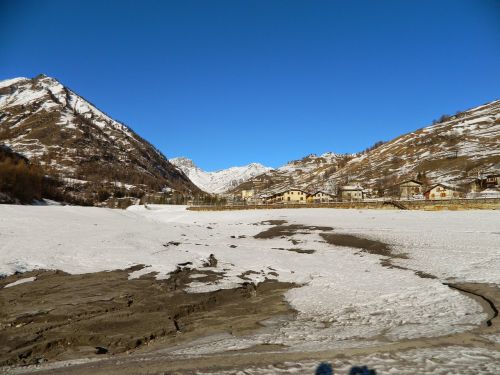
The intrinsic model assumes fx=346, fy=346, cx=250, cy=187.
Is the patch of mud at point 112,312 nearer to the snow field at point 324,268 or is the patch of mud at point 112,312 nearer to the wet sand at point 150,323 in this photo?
the wet sand at point 150,323

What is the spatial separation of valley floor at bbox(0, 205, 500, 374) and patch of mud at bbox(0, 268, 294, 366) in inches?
2.1

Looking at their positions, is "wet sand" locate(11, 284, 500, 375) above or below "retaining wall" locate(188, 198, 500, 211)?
below

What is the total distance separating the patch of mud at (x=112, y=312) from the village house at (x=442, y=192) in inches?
4756

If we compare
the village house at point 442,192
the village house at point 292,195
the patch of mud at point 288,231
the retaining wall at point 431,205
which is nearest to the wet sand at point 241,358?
the patch of mud at point 288,231

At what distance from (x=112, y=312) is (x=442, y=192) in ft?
431

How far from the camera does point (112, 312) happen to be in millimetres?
13844

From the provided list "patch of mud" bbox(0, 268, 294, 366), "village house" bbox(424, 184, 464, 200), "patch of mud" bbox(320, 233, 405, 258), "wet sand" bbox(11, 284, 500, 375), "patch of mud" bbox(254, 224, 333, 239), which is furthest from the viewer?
"village house" bbox(424, 184, 464, 200)

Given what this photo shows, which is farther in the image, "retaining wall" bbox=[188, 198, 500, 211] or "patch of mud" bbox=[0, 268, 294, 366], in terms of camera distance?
"retaining wall" bbox=[188, 198, 500, 211]

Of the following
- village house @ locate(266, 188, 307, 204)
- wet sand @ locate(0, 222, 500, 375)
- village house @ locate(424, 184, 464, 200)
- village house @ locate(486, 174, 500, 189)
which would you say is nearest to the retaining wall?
village house @ locate(424, 184, 464, 200)

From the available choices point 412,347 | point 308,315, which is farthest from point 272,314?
point 412,347

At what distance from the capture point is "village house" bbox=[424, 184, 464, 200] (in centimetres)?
11925

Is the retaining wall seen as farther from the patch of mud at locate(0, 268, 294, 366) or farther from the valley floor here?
the patch of mud at locate(0, 268, 294, 366)

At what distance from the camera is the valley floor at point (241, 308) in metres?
9.19

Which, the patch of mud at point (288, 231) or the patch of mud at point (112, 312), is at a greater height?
the patch of mud at point (288, 231)
